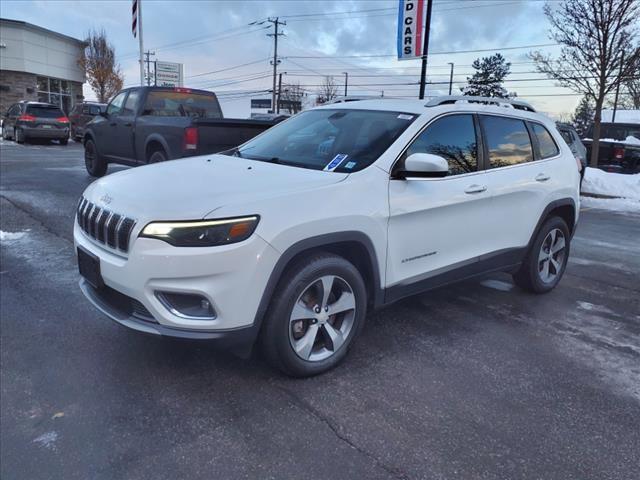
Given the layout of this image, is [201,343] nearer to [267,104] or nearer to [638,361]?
[638,361]

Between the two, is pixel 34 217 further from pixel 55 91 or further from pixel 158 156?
pixel 55 91

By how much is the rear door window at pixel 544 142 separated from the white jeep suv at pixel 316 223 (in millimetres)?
132

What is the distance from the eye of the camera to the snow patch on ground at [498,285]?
17.5 feet

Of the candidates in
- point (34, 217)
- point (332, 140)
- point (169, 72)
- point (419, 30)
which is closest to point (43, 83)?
point (169, 72)

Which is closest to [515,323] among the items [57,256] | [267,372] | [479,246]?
[479,246]

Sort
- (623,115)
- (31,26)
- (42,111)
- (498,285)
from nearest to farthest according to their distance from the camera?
(498,285) → (42,111) → (31,26) → (623,115)

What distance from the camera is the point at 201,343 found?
2803mm

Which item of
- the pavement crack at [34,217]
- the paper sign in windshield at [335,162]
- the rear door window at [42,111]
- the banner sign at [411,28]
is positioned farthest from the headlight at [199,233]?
the rear door window at [42,111]

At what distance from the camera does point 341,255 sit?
3.45 m

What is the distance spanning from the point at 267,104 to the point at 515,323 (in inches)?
2963

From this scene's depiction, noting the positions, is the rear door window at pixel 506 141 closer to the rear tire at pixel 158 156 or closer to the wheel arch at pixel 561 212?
the wheel arch at pixel 561 212

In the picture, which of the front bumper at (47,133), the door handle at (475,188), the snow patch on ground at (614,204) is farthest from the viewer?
the front bumper at (47,133)

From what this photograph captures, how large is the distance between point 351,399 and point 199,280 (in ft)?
3.78

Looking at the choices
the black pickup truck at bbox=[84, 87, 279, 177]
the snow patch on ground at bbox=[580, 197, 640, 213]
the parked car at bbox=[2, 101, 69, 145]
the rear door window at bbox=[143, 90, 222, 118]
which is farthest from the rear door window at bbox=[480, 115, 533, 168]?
the parked car at bbox=[2, 101, 69, 145]
